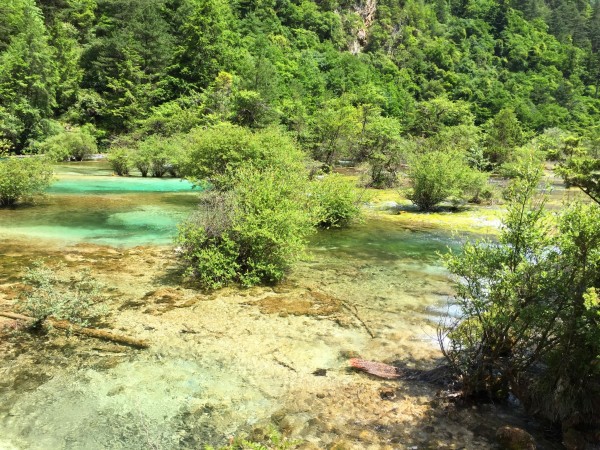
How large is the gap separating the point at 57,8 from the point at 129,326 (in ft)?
288

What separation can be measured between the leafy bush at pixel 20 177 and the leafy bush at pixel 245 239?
503 inches

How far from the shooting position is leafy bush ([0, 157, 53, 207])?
19953 millimetres

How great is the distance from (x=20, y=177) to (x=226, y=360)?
18.1 metres

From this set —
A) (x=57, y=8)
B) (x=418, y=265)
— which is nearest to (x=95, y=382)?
(x=418, y=265)

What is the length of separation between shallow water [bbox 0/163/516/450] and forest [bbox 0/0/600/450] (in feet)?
0.39

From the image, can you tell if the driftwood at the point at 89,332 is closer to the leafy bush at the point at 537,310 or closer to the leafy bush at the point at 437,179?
the leafy bush at the point at 537,310

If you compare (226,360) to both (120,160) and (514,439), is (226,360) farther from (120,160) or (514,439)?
(120,160)

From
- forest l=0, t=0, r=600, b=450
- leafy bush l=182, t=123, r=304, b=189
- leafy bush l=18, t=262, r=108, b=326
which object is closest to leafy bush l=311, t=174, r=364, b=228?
forest l=0, t=0, r=600, b=450

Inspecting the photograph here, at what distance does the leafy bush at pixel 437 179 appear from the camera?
23594 millimetres

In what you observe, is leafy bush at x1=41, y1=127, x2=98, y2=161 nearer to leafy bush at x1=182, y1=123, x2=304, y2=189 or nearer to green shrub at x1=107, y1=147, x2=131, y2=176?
green shrub at x1=107, y1=147, x2=131, y2=176

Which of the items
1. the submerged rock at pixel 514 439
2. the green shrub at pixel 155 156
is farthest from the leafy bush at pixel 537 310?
the green shrub at pixel 155 156

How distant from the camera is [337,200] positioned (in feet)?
62.3

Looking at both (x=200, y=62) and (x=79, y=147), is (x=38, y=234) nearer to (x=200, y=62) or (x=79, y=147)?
(x=79, y=147)

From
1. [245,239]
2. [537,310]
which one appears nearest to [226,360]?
[245,239]
